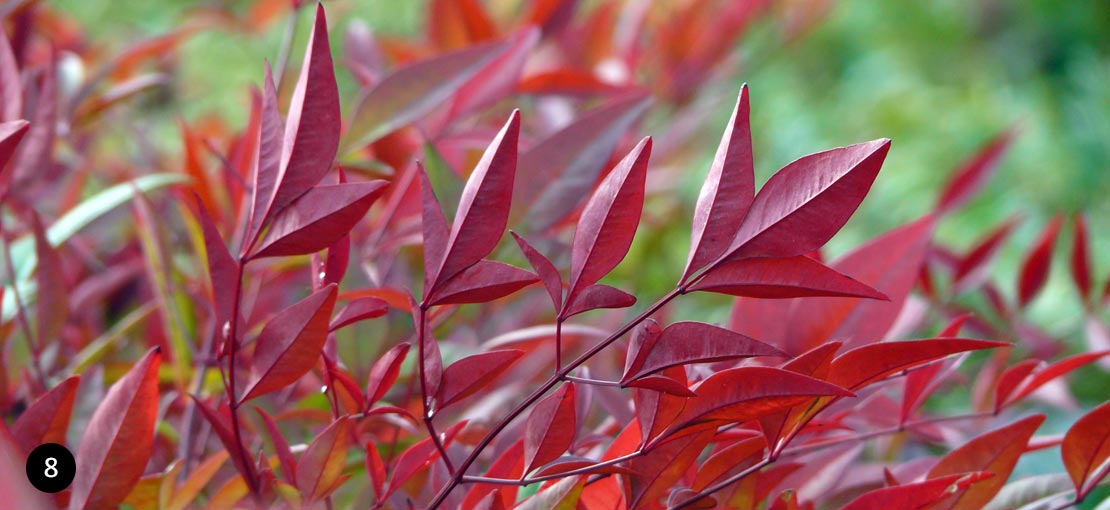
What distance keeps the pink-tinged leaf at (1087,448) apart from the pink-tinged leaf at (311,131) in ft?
0.86

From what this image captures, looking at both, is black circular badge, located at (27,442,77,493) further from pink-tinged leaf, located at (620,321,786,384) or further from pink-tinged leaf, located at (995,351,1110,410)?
pink-tinged leaf, located at (995,351,1110,410)

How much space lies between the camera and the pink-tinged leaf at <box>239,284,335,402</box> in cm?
26

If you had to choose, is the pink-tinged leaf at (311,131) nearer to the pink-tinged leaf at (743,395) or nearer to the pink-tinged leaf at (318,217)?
the pink-tinged leaf at (318,217)

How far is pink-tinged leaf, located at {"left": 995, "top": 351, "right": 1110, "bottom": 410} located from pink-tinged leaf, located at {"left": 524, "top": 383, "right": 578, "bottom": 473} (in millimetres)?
183

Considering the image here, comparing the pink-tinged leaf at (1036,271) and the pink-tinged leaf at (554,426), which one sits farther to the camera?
the pink-tinged leaf at (1036,271)

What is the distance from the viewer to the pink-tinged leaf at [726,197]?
235mm

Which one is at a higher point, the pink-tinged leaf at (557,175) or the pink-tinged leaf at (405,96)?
the pink-tinged leaf at (405,96)

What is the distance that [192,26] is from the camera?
0.61 meters

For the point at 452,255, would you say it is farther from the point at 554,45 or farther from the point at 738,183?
the point at 554,45

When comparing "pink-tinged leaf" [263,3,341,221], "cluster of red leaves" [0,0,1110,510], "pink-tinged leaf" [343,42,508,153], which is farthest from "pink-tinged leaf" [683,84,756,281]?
"pink-tinged leaf" [343,42,508,153]

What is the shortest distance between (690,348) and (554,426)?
0.16 feet

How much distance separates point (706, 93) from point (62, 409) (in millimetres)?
769

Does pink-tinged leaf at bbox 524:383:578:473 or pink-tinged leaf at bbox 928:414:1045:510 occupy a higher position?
pink-tinged leaf at bbox 524:383:578:473

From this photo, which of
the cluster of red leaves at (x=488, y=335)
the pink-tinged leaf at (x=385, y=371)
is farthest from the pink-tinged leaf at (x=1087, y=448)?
the pink-tinged leaf at (x=385, y=371)
